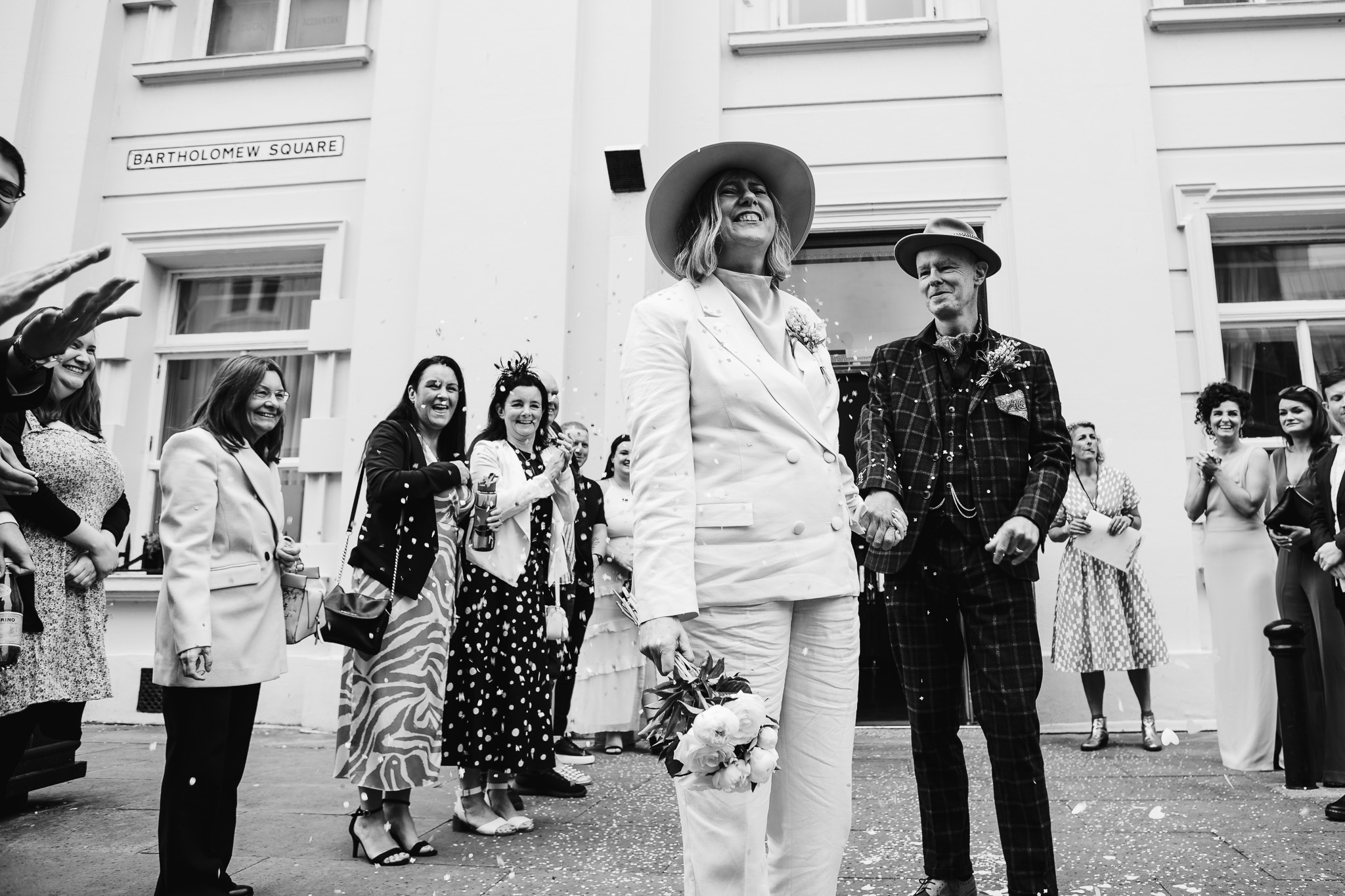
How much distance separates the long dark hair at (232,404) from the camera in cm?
334

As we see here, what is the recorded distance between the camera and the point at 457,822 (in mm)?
3969

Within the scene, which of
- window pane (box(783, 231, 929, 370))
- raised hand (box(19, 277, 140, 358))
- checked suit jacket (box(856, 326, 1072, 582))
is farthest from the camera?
window pane (box(783, 231, 929, 370))

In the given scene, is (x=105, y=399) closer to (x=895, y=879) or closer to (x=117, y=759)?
(x=117, y=759)

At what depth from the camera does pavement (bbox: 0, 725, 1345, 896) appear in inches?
127

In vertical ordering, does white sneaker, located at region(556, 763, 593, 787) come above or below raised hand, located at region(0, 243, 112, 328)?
below

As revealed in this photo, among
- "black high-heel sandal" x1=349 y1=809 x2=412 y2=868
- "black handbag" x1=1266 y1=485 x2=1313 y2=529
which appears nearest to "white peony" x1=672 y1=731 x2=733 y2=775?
"black high-heel sandal" x1=349 y1=809 x2=412 y2=868

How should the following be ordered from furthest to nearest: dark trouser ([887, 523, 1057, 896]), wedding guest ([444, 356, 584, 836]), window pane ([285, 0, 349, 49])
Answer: window pane ([285, 0, 349, 49]) → wedding guest ([444, 356, 584, 836]) → dark trouser ([887, 523, 1057, 896])

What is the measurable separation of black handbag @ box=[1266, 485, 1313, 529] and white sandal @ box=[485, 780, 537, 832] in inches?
157

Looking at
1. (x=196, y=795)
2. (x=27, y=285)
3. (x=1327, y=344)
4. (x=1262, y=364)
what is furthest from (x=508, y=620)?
Answer: (x=1327, y=344)

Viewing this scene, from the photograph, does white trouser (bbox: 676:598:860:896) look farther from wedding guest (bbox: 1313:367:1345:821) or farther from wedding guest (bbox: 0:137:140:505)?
wedding guest (bbox: 1313:367:1345:821)

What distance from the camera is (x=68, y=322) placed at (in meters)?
2.05

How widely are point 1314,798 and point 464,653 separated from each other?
3954mm

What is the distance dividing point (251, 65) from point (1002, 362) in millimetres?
7382

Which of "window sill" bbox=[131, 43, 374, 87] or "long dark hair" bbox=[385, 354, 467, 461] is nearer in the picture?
"long dark hair" bbox=[385, 354, 467, 461]
